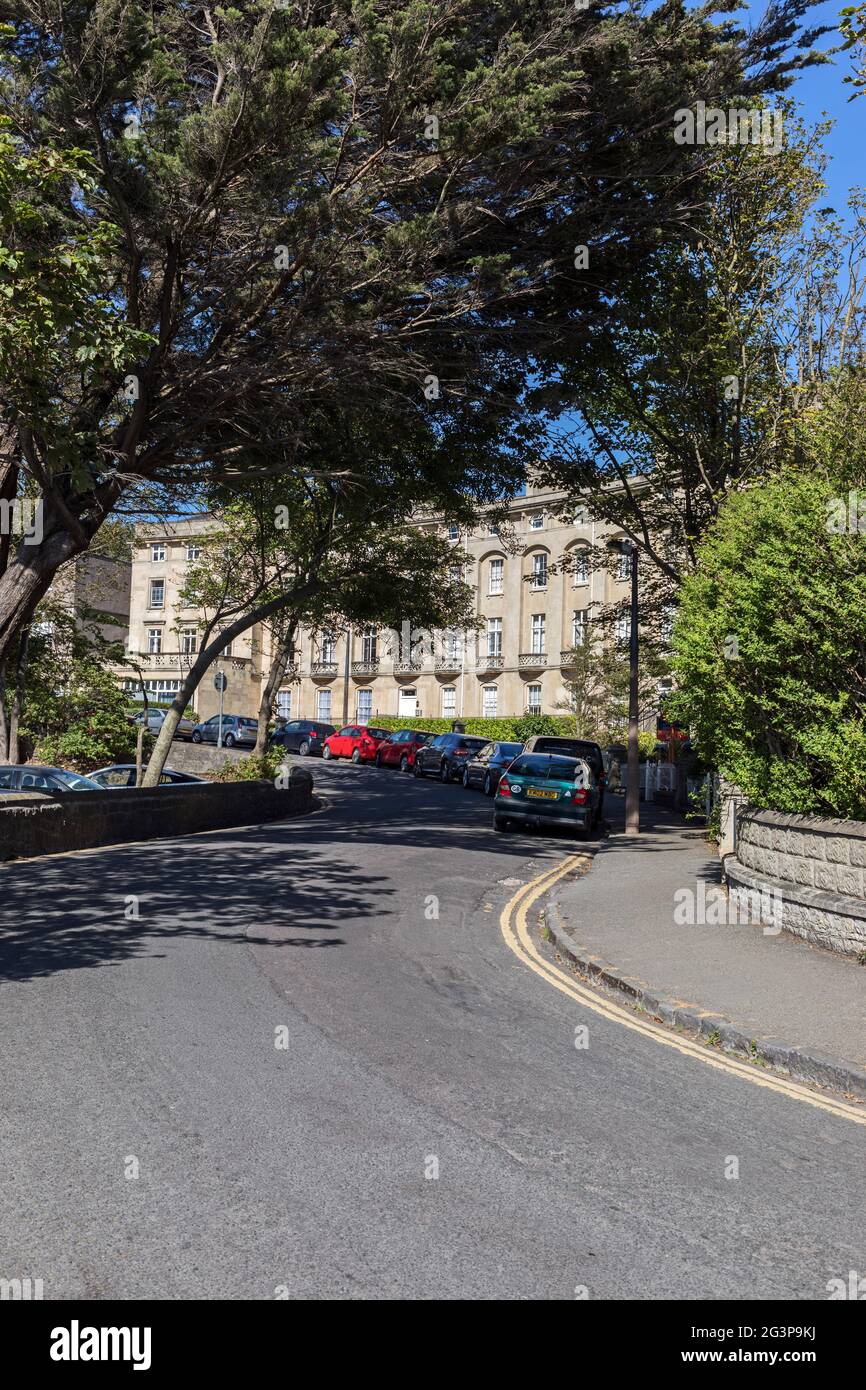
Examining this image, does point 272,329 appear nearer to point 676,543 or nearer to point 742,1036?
point 742,1036

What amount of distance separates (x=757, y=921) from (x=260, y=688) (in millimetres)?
67433

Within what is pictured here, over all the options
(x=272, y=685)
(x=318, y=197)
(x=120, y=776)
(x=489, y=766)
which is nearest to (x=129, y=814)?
(x=120, y=776)

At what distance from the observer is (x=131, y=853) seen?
1781 cm

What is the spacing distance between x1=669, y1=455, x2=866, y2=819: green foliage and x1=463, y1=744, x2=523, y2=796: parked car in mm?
21236

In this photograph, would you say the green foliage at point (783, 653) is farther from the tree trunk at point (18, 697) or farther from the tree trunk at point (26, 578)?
the tree trunk at point (18, 697)

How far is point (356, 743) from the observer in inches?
2042

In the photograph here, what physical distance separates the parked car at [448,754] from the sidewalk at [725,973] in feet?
85.8

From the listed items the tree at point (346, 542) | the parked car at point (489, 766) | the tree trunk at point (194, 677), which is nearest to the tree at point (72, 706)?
the tree at point (346, 542)

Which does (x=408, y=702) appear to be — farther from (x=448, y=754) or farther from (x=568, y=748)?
(x=568, y=748)

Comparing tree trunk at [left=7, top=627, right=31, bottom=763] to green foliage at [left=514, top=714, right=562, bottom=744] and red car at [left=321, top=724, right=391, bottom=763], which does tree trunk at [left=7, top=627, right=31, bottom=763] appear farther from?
green foliage at [left=514, top=714, right=562, bottom=744]

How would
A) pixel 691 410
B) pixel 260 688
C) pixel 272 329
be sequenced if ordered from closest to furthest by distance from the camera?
1. pixel 272 329
2. pixel 691 410
3. pixel 260 688

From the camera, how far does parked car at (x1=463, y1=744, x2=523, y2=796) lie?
35.4 metres

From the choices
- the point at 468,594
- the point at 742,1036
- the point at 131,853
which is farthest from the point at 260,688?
the point at 742,1036

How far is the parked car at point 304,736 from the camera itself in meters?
55.2
